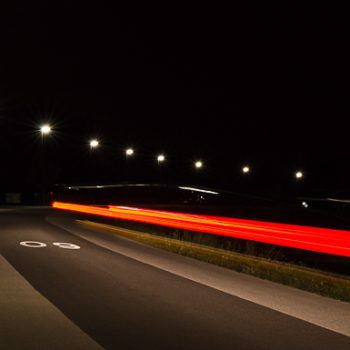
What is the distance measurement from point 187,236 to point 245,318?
14.3 m

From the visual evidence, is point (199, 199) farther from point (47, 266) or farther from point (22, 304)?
point (22, 304)

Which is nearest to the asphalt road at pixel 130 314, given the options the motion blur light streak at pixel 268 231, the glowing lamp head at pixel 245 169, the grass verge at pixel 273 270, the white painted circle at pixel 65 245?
the grass verge at pixel 273 270

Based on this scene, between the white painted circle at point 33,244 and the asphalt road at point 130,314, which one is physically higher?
the white painted circle at point 33,244

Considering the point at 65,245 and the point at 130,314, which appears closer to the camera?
the point at 130,314

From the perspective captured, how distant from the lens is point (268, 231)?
1781cm

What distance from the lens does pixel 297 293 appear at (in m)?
11.7

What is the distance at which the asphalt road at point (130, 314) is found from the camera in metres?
7.85

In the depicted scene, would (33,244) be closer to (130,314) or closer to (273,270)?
(273,270)

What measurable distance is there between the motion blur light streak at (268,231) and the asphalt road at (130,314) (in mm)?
3284

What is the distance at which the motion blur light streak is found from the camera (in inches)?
555

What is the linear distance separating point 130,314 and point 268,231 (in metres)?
8.98

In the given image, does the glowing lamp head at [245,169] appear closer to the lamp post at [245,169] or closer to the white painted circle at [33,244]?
the lamp post at [245,169]

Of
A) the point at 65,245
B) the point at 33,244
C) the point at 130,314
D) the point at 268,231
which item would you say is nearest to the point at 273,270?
the point at 268,231

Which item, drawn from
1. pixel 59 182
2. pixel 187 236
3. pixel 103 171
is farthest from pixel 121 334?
pixel 103 171
